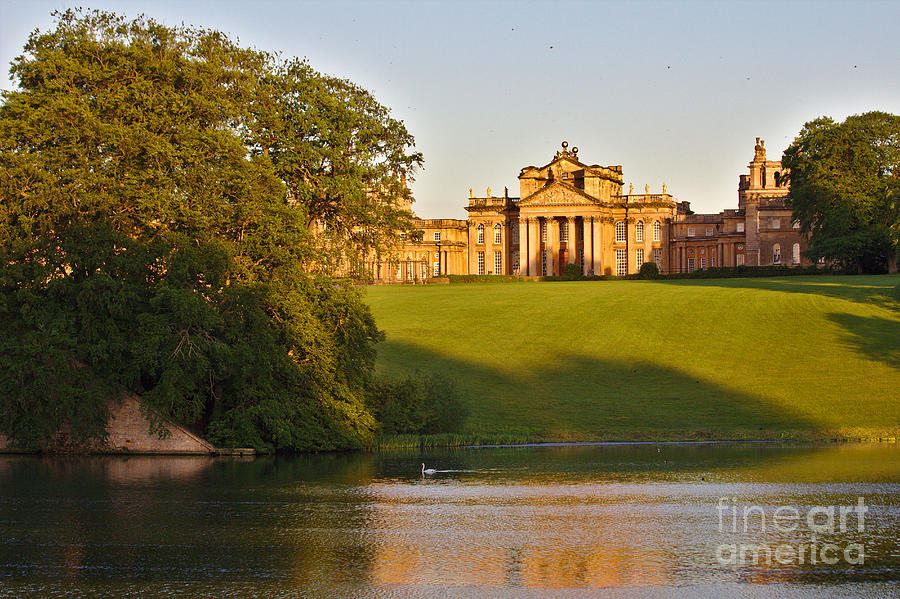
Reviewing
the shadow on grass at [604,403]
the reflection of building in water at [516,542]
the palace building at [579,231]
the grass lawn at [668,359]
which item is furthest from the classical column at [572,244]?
the reflection of building in water at [516,542]

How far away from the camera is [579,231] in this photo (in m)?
125

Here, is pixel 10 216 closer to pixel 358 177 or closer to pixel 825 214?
pixel 358 177

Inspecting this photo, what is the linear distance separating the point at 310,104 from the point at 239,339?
8264mm

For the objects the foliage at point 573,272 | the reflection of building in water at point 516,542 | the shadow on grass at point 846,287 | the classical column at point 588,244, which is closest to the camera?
the reflection of building in water at point 516,542

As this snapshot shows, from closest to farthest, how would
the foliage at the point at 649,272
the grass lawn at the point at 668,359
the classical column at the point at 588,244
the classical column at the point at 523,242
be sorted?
the grass lawn at the point at 668,359, the foliage at the point at 649,272, the classical column at the point at 588,244, the classical column at the point at 523,242

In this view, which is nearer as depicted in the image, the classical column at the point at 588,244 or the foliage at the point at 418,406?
the foliage at the point at 418,406

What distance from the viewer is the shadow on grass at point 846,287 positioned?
55787 millimetres

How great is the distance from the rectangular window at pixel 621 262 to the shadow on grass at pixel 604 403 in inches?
3269

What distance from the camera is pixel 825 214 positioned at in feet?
270

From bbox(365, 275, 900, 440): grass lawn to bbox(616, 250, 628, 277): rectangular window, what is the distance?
5708cm

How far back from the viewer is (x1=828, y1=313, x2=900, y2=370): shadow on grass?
41469mm

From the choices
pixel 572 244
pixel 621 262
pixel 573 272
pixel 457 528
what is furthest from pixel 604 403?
pixel 621 262

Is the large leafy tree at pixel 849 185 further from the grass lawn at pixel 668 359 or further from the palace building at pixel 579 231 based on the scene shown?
the palace building at pixel 579 231

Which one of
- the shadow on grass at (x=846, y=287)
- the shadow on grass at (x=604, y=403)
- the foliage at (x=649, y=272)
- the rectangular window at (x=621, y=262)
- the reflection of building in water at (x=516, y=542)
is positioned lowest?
the reflection of building in water at (x=516, y=542)
